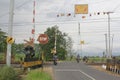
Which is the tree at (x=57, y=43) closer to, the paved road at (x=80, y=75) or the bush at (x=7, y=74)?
the paved road at (x=80, y=75)

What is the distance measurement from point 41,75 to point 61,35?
8426 cm

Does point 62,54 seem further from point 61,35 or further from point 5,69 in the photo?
point 5,69

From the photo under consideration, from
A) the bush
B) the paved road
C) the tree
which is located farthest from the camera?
the tree

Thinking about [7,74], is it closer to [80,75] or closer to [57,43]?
[80,75]

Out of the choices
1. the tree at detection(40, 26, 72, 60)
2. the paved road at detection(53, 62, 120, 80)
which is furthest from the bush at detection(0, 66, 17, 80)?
the tree at detection(40, 26, 72, 60)

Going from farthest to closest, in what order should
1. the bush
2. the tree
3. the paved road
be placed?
1. the tree
2. the paved road
3. the bush

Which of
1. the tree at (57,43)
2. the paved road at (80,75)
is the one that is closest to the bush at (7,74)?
the paved road at (80,75)

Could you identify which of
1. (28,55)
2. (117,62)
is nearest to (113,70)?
(117,62)

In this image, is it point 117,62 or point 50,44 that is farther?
point 50,44

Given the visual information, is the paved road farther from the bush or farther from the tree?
the tree

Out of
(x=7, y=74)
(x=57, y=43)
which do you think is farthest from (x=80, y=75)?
(x=57, y=43)

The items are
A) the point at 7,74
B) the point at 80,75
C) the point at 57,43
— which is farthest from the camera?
the point at 57,43

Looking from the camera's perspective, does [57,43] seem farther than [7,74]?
Yes

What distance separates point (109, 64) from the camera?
1604 inches
